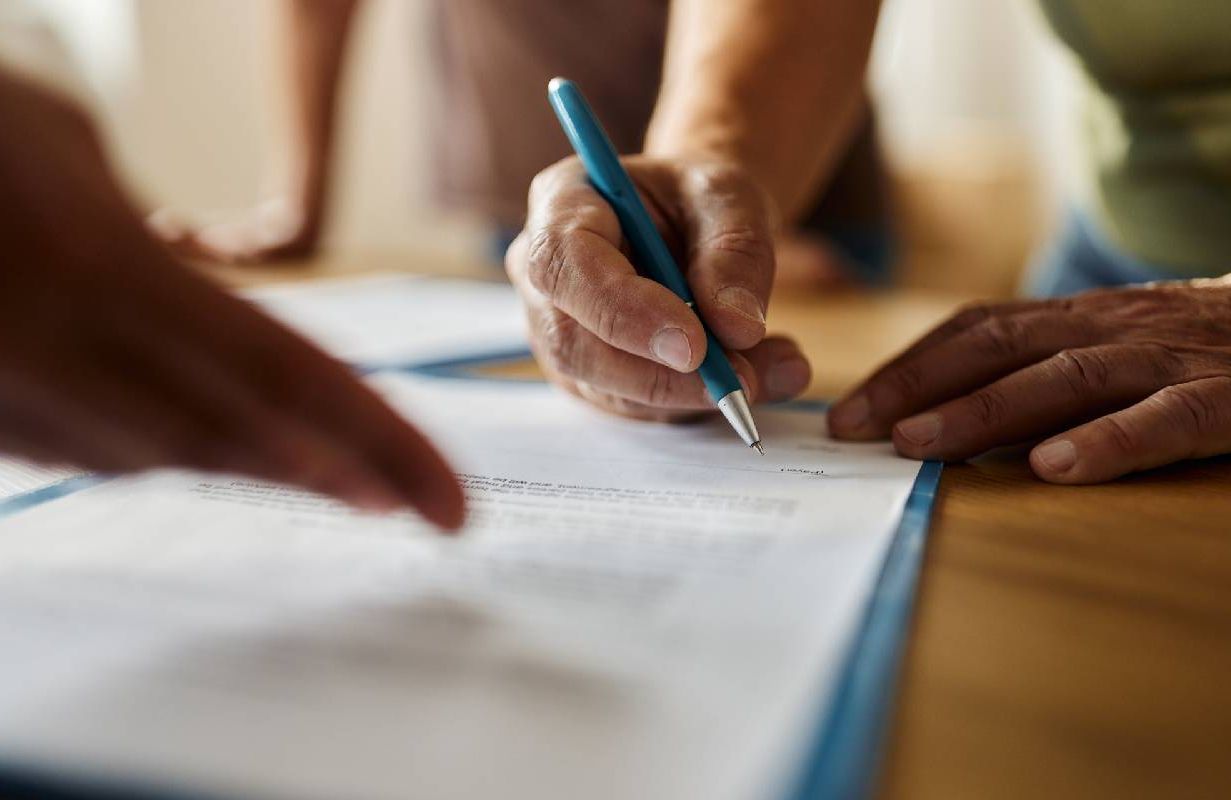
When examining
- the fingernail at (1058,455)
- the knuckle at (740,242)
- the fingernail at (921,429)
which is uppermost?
the knuckle at (740,242)

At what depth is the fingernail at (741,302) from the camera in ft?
1.58

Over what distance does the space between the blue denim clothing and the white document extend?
69 centimetres

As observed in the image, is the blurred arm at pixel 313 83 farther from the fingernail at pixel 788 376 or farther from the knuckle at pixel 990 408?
the knuckle at pixel 990 408

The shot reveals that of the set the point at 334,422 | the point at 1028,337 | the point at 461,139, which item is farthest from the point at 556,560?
the point at 461,139

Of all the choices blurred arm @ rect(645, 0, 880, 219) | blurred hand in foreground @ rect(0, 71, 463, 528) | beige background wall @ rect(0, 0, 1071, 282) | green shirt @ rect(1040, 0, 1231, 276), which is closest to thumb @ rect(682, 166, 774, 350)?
blurred arm @ rect(645, 0, 880, 219)

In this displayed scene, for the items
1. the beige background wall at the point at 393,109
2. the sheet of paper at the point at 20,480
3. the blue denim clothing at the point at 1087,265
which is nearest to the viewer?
the sheet of paper at the point at 20,480

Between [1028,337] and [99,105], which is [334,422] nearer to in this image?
[99,105]

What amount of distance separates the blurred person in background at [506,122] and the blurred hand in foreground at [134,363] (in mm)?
959

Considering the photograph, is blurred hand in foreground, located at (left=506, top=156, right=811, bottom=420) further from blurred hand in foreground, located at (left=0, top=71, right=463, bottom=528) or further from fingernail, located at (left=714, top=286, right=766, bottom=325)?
Result: blurred hand in foreground, located at (left=0, top=71, right=463, bottom=528)

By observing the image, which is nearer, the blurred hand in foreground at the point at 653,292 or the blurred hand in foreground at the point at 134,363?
the blurred hand in foreground at the point at 134,363

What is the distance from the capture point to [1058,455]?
1.46 ft

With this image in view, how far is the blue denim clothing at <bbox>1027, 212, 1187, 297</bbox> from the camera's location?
98 centimetres

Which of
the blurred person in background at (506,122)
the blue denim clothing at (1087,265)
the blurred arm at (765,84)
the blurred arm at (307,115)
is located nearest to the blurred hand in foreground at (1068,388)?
the blurred arm at (765,84)

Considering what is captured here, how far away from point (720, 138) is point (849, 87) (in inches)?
8.0
